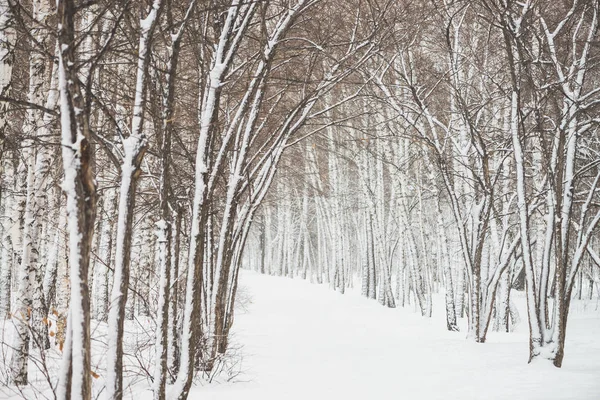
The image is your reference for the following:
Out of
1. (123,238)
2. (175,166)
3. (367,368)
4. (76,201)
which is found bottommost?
(367,368)

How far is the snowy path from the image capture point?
15.0 ft

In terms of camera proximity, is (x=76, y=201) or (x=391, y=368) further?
(x=391, y=368)

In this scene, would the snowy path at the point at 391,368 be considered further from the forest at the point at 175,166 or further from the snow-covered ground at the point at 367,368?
the forest at the point at 175,166

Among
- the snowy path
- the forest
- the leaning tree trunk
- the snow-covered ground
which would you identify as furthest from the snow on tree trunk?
the snowy path

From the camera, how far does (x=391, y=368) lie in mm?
5766

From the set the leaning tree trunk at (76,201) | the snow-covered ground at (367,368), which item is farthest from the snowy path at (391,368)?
the leaning tree trunk at (76,201)

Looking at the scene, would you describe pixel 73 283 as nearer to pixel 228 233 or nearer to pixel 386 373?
pixel 228 233

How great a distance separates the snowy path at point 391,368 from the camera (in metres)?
4.58

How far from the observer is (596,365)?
5.57m

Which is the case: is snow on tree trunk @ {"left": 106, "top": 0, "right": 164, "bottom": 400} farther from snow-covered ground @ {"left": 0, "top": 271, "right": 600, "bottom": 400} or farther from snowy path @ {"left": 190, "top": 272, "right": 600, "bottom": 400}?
snowy path @ {"left": 190, "top": 272, "right": 600, "bottom": 400}

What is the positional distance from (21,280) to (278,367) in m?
3.22

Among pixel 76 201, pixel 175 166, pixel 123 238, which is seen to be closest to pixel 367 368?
pixel 175 166

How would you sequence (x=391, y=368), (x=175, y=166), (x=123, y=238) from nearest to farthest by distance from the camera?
(x=123, y=238), (x=175, y=166), (x=391, y=368)

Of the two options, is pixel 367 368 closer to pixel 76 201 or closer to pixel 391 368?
pixel 391 368
